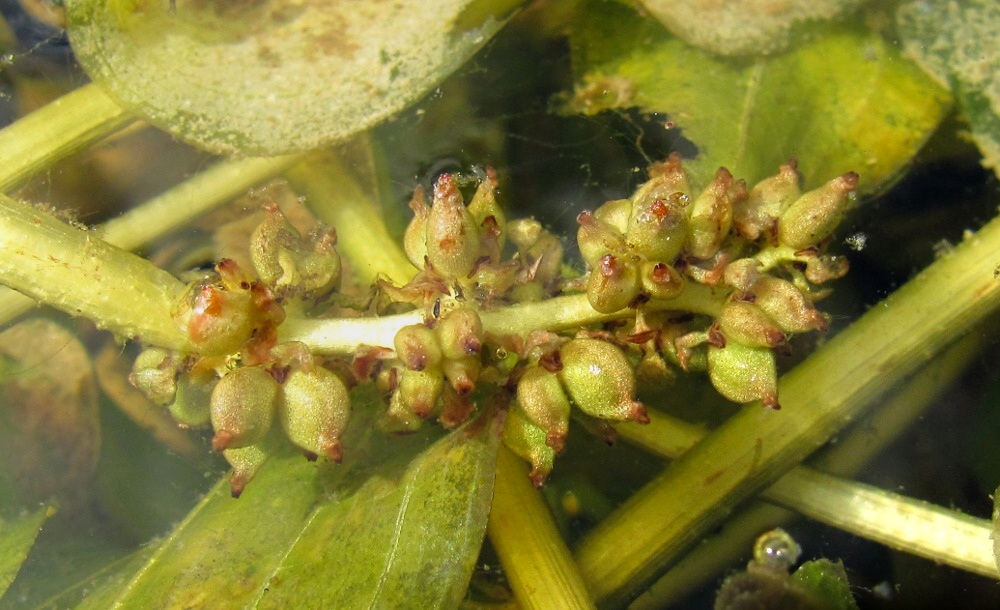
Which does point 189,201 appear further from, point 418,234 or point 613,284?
point 613,284

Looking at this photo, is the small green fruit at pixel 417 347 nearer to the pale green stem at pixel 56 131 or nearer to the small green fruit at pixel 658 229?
the small green fruit at pixel 658 229

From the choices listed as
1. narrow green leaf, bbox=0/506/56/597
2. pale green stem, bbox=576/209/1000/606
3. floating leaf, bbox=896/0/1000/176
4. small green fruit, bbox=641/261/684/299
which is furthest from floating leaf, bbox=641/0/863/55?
narrow green leaf, bbox=0/506/56/597

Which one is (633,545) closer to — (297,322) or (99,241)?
(297,322)

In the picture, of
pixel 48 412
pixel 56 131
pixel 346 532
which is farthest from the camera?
pixel 48 412

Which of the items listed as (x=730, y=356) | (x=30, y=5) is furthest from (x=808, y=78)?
(x=30, y=5)

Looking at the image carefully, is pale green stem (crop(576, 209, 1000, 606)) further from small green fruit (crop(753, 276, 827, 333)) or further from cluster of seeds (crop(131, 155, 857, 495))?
small green fruit (crop(753, 276, 827, 333))

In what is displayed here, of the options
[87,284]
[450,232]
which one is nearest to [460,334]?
[450,232]
